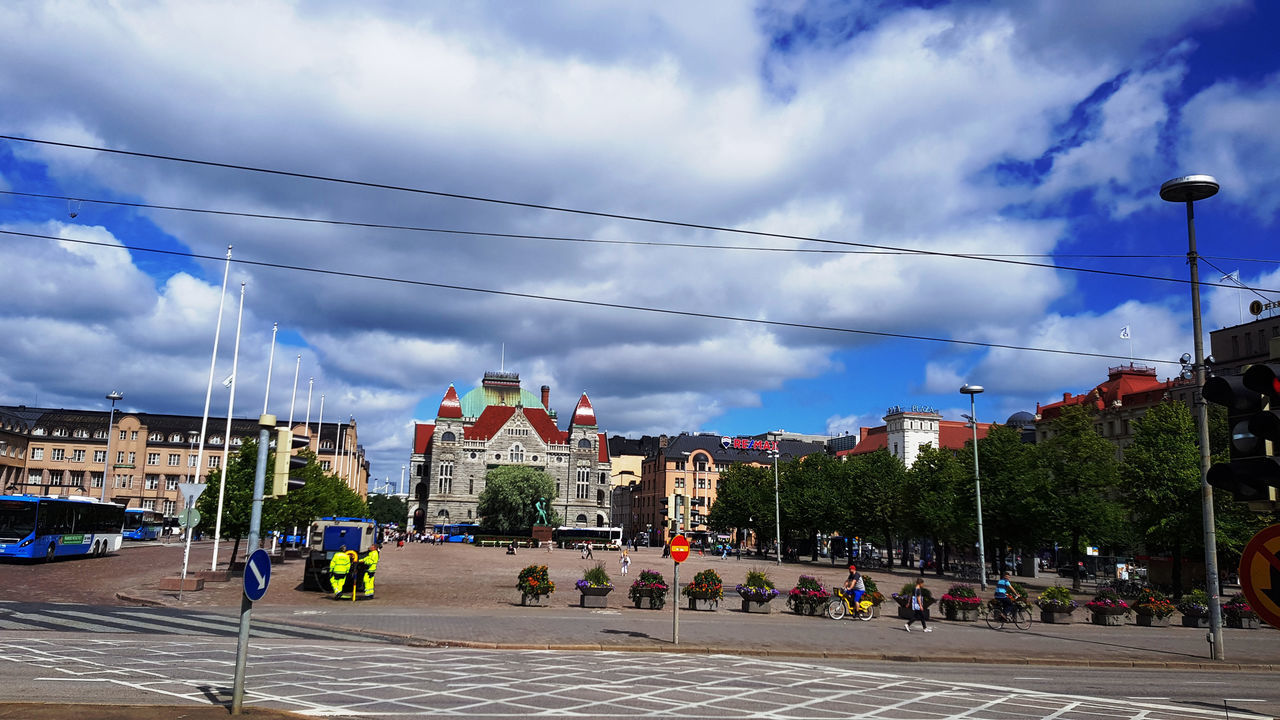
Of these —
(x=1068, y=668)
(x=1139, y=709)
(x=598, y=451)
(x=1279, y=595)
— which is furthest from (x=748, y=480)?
(x=1279, y=595)

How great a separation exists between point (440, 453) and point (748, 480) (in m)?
64.2

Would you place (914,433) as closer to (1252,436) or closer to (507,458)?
(507,458)

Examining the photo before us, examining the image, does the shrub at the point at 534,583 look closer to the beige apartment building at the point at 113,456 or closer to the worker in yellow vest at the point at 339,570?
the worker in yellow vest at the point at 339,570

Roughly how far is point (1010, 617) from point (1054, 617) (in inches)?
133

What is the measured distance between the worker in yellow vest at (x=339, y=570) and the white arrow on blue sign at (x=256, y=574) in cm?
1943

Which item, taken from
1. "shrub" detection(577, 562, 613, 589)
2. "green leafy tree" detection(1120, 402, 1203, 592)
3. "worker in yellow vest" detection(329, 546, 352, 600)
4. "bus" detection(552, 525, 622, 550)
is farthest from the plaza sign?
"worker in yellow vest" detection(329, 546, 352, 600)

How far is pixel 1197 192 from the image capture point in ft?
65.5

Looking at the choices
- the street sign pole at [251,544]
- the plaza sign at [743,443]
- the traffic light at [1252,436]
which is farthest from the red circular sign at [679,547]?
the plaza sign at [743,443]

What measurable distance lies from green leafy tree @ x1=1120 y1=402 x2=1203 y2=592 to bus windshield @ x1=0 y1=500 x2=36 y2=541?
5776cm

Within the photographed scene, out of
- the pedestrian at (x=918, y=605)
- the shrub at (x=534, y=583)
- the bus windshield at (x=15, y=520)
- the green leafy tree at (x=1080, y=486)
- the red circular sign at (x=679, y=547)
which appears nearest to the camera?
the red circular sign at (x=679, y=547)

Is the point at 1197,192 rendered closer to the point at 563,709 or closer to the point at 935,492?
the point at 563,709

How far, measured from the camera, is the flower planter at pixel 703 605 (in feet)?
98.1

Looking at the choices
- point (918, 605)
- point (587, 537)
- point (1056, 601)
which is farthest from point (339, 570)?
point (587, 537)

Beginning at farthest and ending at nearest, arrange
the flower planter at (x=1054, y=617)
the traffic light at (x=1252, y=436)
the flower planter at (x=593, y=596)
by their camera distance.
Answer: the flower planter at (x=1054, y=617) → the flower planter at (x=593, y=596) → the traffic light at (x=1252, y=436)
